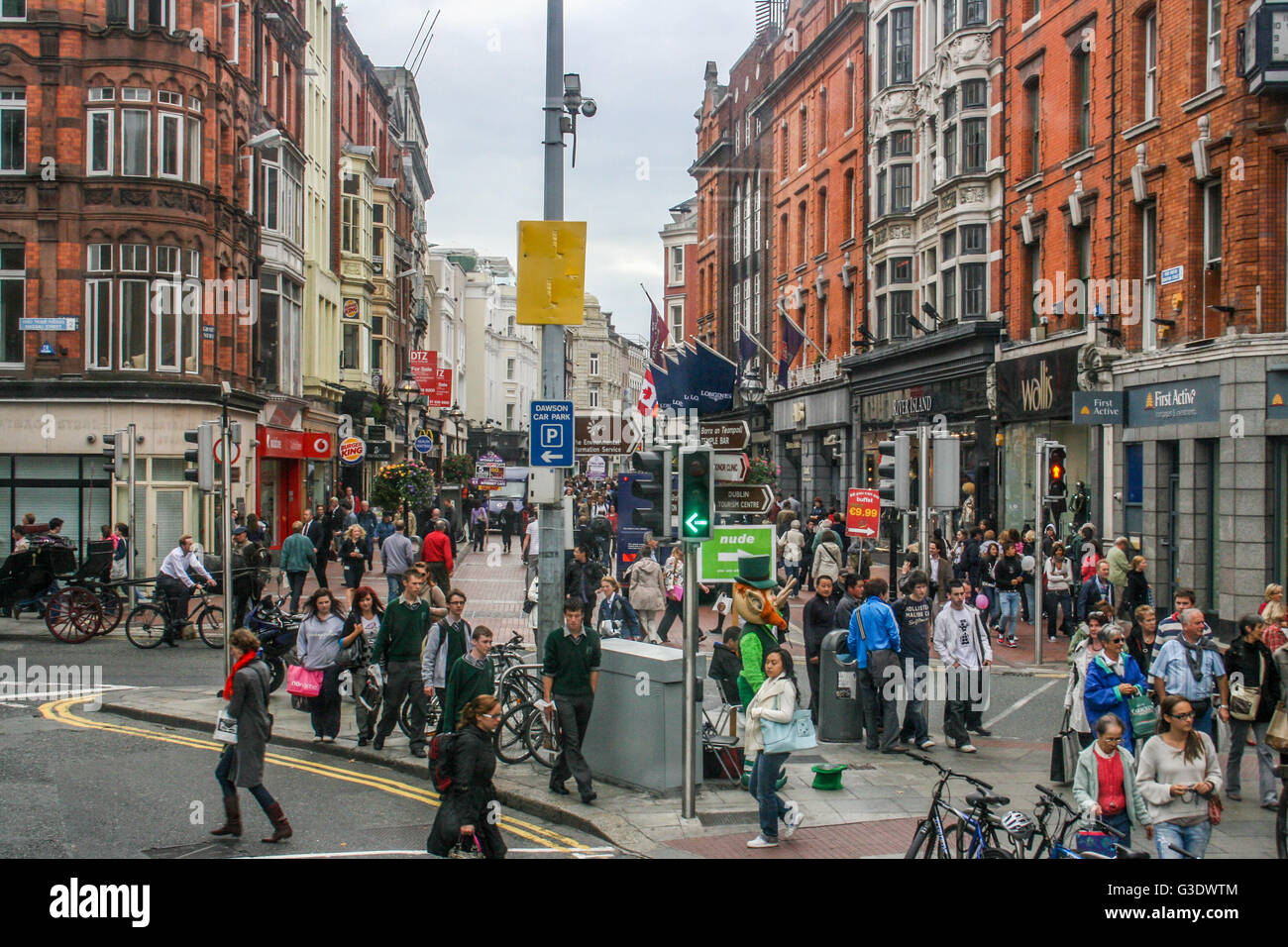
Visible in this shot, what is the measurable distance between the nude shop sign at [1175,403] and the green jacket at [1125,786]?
48.9ft

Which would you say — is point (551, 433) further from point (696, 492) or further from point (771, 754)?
point (771, 754)

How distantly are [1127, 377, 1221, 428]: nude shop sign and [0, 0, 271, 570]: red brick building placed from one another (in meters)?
20.7

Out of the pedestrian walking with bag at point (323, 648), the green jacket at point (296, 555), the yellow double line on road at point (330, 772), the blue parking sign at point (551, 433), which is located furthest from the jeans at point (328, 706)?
the green jacket at point (296, 555)

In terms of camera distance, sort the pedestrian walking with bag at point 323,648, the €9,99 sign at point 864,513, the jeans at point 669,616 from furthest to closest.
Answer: the €9,99 sign at point 864,513
the jeans at point 669,616
the pedestrian walking with bag at point 323,648

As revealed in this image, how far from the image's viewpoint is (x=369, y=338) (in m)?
51.3

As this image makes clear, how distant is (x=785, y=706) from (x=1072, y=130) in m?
22.2

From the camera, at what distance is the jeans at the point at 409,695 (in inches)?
515

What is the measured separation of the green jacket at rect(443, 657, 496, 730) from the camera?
10688 mm

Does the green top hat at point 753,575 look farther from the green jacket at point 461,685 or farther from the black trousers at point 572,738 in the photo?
the green jacket at point 461,685

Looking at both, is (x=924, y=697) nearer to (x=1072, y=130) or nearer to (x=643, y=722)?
(x=643, y=722)

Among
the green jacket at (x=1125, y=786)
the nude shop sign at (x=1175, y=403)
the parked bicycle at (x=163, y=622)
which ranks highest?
the nude shop sign at (x=1175, y=403)

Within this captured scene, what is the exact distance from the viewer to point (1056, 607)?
2222 centimetres

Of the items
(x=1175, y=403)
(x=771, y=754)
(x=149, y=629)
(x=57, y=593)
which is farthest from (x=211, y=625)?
(x=1175, y=403)
